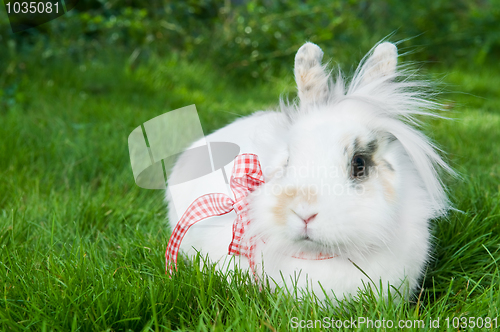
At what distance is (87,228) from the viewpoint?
2254mm

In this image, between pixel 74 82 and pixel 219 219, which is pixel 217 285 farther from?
pixel 74 82

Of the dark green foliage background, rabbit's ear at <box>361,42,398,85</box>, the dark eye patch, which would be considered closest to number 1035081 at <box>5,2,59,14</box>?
the dark green foliage background

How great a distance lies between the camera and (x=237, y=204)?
1.58 m

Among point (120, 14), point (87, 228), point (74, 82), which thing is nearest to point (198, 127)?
point (87, 228)

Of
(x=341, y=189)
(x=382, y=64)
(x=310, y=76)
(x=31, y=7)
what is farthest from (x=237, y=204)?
(x=31, y=7)

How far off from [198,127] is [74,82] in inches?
106

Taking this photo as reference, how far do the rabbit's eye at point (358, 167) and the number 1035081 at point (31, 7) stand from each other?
13.8ft

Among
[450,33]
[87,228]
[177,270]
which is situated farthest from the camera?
[450,33]

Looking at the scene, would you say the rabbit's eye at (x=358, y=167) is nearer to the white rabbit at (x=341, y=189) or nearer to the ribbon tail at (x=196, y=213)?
the white rabbit at (x=341, y=189)

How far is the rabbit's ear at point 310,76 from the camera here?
1.70m

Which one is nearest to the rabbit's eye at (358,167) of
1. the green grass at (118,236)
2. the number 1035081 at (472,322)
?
the green grass at (118,236)

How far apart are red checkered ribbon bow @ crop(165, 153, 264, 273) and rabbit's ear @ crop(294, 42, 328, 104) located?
1.09 ft

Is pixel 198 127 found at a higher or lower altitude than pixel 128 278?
higher

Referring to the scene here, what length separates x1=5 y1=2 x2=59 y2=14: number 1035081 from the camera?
4430 mm
